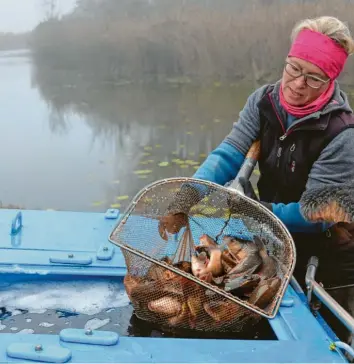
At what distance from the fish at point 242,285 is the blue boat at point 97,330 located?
13 cm

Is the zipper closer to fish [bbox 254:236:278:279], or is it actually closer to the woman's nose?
the woman's nose

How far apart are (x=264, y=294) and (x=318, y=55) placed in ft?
2.67

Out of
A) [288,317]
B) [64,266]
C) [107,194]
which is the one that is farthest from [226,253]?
[107,194]

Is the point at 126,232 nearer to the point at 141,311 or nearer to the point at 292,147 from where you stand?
the point at 141,311

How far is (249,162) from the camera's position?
2.14 meters

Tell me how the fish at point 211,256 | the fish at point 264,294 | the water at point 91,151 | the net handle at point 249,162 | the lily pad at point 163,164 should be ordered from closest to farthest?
1. the fish at point 264,294
2. the fish at point 211,256
3. the water at point 91,151
4. the net handle at point 249,162
5. the lily pad at point 163,164

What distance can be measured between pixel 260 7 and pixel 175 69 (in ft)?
7.15

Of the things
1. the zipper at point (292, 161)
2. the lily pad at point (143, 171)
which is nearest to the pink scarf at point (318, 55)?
the zipper at point (292, 161)

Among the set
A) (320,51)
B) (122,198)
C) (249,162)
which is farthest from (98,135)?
(320,51)

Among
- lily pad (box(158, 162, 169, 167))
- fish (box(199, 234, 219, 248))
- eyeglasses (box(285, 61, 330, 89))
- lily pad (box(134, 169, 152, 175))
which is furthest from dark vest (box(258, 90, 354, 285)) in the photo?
lily pad (box(158, 162, 169, 167))

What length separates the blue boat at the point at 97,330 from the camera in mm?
1467

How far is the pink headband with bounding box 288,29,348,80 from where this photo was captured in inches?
76.3

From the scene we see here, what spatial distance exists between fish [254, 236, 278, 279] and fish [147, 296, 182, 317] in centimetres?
27

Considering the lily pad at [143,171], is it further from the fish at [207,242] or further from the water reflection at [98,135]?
the fish at [207,242]
